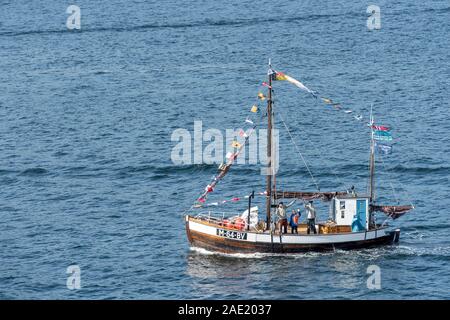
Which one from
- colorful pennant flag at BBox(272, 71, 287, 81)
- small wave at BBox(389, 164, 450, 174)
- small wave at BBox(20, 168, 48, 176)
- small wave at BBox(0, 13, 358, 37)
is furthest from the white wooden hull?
small wave at BBox(0, 13, 358, 37)

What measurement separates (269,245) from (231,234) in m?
3.21

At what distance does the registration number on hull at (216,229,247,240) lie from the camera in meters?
91.9

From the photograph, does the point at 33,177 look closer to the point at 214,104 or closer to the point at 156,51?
the point at 214,104

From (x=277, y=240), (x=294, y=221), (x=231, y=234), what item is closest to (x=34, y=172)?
(x=231, y=234)

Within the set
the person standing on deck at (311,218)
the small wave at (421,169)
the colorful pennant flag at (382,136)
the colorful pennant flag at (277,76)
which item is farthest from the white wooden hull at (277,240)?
the small wave at (421,169)

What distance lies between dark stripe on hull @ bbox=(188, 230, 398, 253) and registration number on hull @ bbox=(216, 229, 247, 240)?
13.1 inches

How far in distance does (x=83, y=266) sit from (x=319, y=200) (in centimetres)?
2378

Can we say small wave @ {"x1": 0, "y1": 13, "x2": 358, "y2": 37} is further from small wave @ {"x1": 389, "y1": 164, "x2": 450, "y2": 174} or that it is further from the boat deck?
the boat deck

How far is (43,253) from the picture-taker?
94875mm

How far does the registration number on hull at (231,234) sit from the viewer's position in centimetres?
9194

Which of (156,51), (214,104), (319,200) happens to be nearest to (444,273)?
(319,200)

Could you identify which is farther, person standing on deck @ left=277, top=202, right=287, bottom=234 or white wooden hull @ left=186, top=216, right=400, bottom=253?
person standing on deck @ left=277, top=202, right=287, bottom=234

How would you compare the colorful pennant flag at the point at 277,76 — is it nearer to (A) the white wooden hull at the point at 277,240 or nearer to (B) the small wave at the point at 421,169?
(A) the white wooden hull at the point at 277,240

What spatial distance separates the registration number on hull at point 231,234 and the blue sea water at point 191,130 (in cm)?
180
